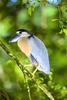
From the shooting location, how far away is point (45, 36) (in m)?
1.06

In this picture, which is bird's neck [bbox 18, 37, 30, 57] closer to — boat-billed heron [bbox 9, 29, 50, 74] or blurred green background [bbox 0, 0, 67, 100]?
boat-billed heron [bbox 9, 29, 50, 74]

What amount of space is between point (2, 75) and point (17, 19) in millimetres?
209

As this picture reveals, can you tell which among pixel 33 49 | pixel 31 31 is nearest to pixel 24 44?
pixel 33 49

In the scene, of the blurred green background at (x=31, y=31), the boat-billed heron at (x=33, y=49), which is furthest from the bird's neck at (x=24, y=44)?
the blurred green background at (x=31, y=31)

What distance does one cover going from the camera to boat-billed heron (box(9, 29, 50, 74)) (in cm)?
55

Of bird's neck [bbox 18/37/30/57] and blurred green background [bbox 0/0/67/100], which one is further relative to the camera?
blurred green background [bbox 0/0/67/100]

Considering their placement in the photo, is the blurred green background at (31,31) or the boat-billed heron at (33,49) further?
the blurred green background at (31,31)

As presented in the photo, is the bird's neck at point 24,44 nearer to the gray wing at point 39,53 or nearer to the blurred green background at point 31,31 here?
the gray wing at point 39,53

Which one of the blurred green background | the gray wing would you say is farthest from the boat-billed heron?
the blurred green background

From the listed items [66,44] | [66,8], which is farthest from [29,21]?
[66,8]

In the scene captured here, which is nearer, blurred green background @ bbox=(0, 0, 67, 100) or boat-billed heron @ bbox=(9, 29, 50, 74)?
boat-billed heron @ bbox=(9, 29, 50, 74)

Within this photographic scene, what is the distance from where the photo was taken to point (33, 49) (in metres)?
0.56

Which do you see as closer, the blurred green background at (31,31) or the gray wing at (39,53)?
the gray wing at (39,53)

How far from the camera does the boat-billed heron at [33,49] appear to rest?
0.55 m
